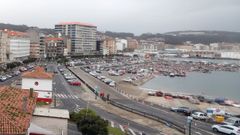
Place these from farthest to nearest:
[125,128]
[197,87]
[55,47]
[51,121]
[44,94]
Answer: [55,47] < [197,87] < [44,94] < [125,128] < [51,121]

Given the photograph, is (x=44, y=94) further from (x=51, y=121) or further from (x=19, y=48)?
(x=19, y=48)

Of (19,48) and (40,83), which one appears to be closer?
(40,83)

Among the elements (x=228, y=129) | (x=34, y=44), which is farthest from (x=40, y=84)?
(x=34, y=44)

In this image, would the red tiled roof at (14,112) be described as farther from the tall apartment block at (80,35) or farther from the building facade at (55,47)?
the tall apartment block at (80,35)

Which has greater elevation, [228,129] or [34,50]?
[34,50]

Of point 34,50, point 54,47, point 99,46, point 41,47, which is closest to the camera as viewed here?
point 34,50

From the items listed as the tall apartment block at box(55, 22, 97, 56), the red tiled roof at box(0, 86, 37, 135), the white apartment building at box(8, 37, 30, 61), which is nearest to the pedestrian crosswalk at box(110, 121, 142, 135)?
the red tiled roof at box(0, 86, 37, 135)
